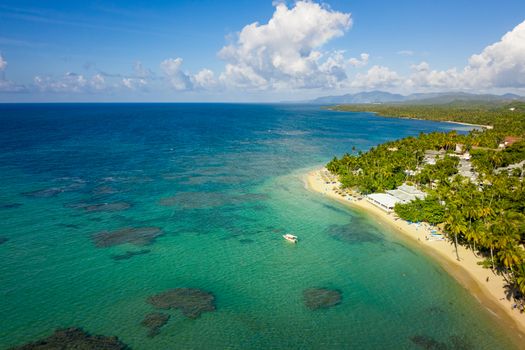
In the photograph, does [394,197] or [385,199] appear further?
[394,197]

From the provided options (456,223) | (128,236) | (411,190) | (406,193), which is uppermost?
(456,223)

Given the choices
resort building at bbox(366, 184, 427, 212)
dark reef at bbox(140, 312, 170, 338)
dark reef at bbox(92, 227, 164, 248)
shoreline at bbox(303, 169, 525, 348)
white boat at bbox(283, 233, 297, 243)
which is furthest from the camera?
resort building at bbox(366, 184, 427, 212)

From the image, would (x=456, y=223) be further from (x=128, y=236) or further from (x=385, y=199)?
(x=128, y=236)

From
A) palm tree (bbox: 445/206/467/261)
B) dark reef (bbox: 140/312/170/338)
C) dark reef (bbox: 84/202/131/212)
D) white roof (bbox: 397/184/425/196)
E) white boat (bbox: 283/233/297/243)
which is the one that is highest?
palm tree (bbox: 445/206/467/261)

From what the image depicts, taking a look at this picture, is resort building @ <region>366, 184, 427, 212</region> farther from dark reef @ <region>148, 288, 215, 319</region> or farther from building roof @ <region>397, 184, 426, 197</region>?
dark reef @ <region>148, 288, 215, 319</region>

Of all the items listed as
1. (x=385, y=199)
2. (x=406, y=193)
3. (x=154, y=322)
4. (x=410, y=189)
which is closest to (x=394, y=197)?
(x=385, y=199)

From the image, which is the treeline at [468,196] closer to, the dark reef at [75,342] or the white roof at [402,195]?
the white roof at [402,195]

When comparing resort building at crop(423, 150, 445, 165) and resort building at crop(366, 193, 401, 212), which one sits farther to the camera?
resort building at crop(423, 150, 445, 165)

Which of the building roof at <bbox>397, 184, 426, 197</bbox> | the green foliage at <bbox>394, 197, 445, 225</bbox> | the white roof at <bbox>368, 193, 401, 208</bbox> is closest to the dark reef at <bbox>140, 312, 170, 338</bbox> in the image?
the green foliage at <bbox>394, 197, 445, 225</bbox>
